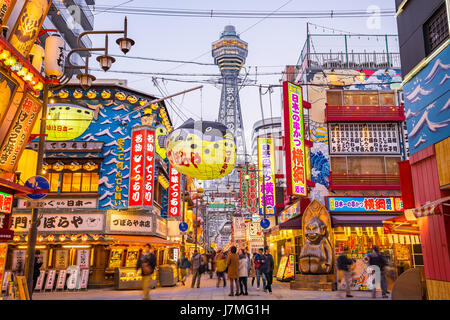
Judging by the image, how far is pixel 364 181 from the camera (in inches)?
979

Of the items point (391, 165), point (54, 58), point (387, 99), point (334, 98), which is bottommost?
point (391, 165)

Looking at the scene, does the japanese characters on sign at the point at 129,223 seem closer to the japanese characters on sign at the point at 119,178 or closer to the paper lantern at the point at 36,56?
the japanese characters on sign at the point at 119,178

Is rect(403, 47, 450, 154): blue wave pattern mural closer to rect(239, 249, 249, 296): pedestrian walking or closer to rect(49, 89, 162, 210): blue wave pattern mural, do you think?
rect(239, 249, 249, 296): pedestrian walking

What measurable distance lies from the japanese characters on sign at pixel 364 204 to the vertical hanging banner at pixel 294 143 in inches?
101

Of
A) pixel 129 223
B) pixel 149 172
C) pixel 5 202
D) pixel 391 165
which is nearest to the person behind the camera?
pixel 5 202

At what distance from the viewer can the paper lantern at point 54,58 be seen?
13.0 metres

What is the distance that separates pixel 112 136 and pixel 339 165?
14.4m

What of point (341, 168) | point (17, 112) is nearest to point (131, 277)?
point (17, 112)

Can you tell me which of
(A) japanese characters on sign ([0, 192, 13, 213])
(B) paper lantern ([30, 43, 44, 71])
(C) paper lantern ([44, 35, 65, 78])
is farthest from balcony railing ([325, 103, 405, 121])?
(A) japanese characters on sign ([0, 192, 13, 213])

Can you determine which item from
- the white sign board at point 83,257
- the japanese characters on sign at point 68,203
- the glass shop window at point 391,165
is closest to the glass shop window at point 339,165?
the glass shop window at point 391,165

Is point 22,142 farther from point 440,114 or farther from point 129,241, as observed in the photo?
point 440,114

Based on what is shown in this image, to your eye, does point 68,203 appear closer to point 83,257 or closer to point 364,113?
point 83,257

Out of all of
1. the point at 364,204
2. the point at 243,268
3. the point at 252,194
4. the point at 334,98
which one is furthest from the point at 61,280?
the point at 252,194
